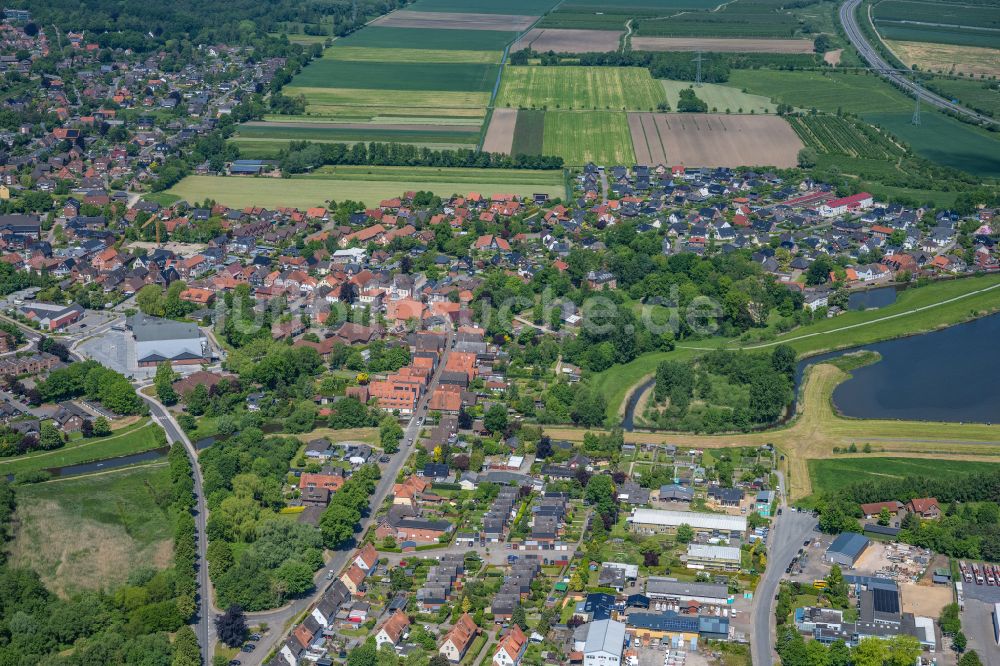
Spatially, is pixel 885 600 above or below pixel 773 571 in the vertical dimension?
above

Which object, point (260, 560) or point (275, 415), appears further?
point (275, 415)

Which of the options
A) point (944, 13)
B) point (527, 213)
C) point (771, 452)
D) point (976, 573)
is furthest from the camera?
point (944, 13)

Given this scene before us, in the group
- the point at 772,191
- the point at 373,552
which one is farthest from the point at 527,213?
the point at 373,552

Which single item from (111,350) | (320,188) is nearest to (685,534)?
(111,350)

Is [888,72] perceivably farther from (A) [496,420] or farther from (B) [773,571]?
(B) [773,571]

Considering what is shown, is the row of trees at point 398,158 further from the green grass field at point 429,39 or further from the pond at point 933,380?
the green grass field at point 429,39

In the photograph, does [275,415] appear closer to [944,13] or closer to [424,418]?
[424,418]

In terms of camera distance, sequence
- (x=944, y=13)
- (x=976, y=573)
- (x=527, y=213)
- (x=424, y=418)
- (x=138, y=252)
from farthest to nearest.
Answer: (x=944, y=13)
(x=527, y=213)
(x=138, y=252)
(x=424, y=418)
(x=976, y=573)

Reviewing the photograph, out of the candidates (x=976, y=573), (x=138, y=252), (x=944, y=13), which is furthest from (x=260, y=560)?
(x=944, y=13)
